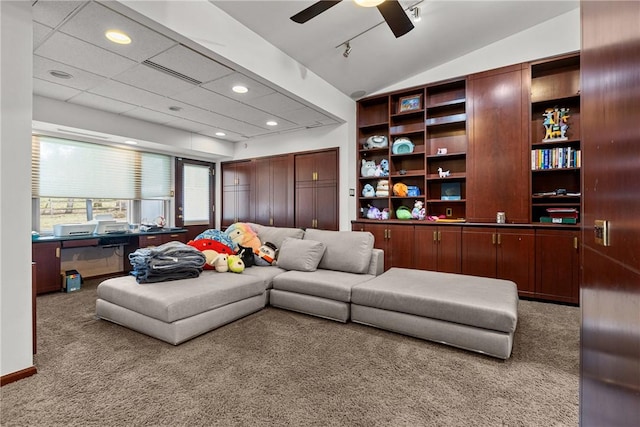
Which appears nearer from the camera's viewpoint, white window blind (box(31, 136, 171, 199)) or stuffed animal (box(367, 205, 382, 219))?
white window blind (box(31, 136, 171, 199))

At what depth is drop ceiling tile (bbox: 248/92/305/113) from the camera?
392 centimetres

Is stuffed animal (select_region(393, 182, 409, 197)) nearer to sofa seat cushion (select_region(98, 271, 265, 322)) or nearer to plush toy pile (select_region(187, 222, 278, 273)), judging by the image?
plush toy pile (select_region(187, 222, 278, 273))

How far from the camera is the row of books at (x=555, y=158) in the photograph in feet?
11.8

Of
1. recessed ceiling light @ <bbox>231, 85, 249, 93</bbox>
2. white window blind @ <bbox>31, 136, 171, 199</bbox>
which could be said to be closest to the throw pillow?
recessed ceiling light @ <bbox>231, 85, 249, 93</bbox>

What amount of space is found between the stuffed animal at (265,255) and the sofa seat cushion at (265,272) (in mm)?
114

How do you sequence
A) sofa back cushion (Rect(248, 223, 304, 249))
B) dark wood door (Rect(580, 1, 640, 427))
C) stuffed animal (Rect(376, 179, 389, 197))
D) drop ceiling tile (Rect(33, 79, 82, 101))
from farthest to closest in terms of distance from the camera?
stuffed animal (Rect(376, 179, 389, 197)), sofa back cushion (Rect(248, 223, 304, 249)), drop ceiling tile (Rect(33, 79, 82, 101)), dark wood door (Rect(580, 1, 640, 427))

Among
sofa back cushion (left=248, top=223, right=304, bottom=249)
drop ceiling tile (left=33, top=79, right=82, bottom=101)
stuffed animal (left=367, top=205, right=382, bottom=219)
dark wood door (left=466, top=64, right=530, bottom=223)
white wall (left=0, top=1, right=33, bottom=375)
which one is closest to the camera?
white wall (left=0, top=1, right=33, bottom=375)

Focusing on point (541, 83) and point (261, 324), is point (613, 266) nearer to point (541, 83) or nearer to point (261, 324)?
point (261, 324)

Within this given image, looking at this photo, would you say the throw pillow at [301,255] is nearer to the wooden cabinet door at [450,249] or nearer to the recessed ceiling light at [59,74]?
the wooden cabinet door at [450,249]

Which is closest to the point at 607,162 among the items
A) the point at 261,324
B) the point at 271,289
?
the point at 261,324

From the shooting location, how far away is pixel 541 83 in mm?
3967

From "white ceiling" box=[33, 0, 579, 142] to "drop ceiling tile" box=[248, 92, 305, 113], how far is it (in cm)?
1

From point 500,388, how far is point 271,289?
89.2 inches

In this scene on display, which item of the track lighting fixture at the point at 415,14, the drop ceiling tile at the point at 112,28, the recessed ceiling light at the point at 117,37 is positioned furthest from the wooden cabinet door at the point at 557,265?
the recessed ceiling light at the point at 117,37
